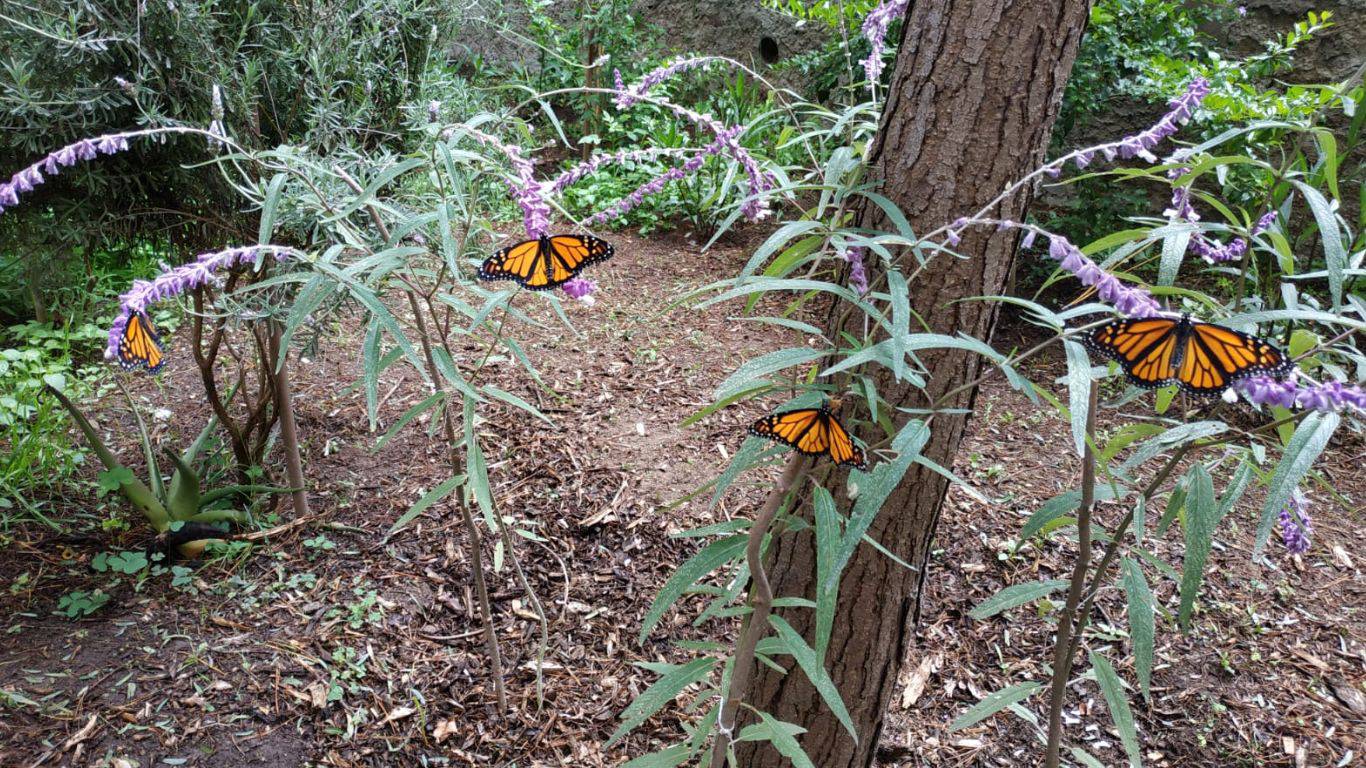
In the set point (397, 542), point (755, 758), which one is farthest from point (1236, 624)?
Answer: point (397, 542)

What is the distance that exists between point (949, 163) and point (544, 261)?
0.74 m

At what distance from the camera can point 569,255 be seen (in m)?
1.44

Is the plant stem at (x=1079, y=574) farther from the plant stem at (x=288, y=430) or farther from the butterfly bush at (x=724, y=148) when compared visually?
the plant stem at (x=288, y=430)

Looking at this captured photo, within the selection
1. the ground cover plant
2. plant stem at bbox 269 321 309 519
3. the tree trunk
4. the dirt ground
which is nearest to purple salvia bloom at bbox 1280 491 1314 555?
the ground cover plant

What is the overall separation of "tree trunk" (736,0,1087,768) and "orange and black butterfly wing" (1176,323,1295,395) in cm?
61

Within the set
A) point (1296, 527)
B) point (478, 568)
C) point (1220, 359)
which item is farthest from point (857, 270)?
point (478, 568)

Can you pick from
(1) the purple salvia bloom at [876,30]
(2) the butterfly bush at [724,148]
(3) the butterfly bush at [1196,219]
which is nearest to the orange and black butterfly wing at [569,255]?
(2) the butterfly bush at [724,148]

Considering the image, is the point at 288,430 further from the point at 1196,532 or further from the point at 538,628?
the point at 1196,532

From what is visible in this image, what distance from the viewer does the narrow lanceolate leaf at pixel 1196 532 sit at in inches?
46.3

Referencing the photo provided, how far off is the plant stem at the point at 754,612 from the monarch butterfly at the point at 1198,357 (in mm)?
505

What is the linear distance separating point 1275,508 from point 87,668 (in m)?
2.78

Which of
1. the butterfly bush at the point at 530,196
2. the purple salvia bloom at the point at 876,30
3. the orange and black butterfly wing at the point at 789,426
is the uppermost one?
the purple salvia bloom at the point at 876,30

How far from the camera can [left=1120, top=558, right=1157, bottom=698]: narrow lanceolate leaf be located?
126cm

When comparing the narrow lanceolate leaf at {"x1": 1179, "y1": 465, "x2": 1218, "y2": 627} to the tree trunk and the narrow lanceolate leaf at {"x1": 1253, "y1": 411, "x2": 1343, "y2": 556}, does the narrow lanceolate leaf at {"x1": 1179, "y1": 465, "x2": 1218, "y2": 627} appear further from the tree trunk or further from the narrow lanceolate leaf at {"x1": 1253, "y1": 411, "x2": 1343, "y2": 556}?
the tree trunk
